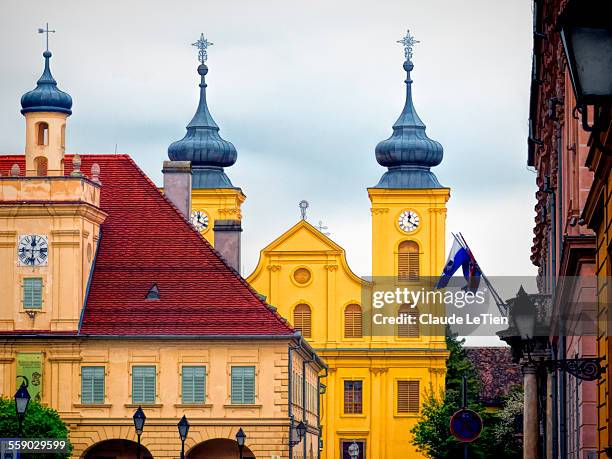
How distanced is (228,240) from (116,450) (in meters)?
10.8

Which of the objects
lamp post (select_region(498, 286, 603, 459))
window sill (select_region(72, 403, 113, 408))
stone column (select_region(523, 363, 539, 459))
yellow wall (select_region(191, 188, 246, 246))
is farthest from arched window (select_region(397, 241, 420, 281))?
stone column (select_region(523, 363, 539, 459))

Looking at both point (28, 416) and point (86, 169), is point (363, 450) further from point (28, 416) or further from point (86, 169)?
point (28, 416)

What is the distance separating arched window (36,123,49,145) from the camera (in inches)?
2250

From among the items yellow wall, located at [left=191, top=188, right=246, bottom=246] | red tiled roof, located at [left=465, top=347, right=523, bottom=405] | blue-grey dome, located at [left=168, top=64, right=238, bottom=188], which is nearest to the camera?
yellow wall, located at [left=191, top=188, right=246, bottom=246]

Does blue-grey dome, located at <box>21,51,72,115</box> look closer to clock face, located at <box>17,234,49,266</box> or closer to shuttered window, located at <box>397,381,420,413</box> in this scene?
clock face, located at <box>17,234,49,266</box>

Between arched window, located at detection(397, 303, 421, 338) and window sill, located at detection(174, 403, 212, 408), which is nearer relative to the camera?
window sill, located at detection(174, 403, 212, 408)

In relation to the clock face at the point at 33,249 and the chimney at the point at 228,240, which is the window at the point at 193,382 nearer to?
the clock face at the point at 33,249

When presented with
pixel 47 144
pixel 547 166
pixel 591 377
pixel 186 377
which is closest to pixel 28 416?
pixel 186 377

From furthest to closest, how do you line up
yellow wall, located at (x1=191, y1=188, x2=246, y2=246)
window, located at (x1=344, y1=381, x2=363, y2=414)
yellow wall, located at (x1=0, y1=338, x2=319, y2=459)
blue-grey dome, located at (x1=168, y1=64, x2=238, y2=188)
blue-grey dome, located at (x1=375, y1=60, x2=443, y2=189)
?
blue-grey dome, located at (x1=168, y1=64, x2=238, y2=188) < yellow wall, located at (x1=191, y1=188, x2=246, y2=246) < blue-grey dome, located at (x1=375, y1=60, x2=443, y2=189) < window, located at (x1=344, y1=381, x2=363, y2=414) < yellow wall, located at (x1=0, y1=338, x2=319, y2=459)

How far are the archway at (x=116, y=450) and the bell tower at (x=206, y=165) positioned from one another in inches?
1408

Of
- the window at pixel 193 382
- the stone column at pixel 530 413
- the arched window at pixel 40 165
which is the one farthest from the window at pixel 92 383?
the stone column at pixel 530 413

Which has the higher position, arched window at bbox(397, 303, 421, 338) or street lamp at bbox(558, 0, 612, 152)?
arched window at bbox(397, 303, 421, 338)

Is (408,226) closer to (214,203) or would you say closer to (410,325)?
(410,325)

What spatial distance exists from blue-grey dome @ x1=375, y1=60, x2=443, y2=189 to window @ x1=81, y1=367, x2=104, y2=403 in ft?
123
